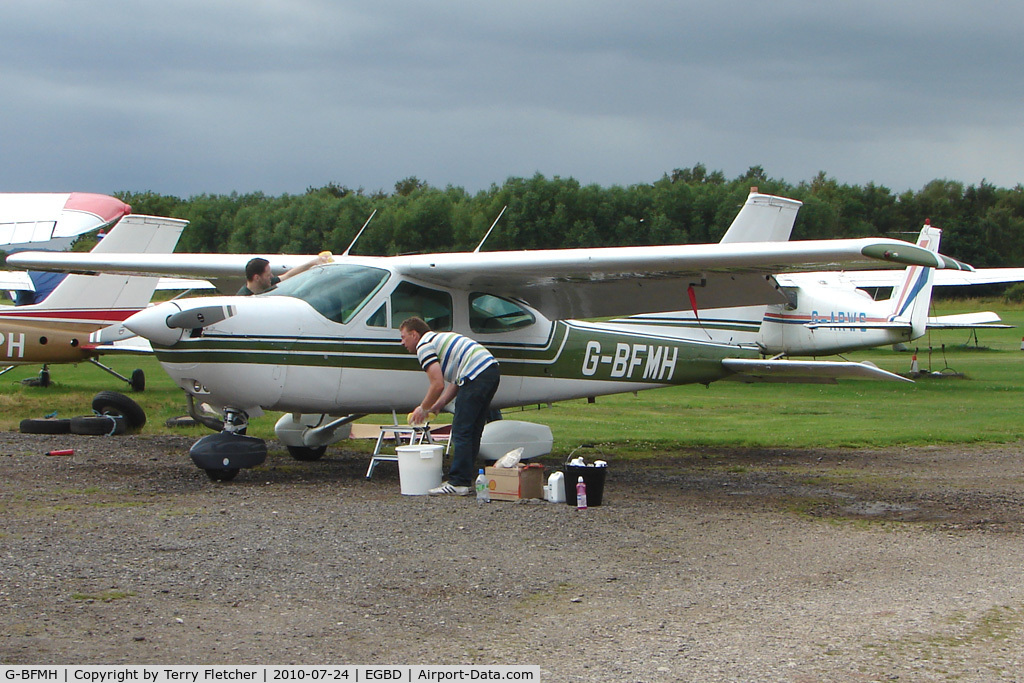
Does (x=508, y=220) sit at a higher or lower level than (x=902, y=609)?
higher

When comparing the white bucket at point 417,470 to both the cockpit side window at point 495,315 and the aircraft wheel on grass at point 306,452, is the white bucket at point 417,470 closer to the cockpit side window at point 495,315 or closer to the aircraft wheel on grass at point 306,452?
the cockpit side window at point 495,315

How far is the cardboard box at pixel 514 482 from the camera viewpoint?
825 cm

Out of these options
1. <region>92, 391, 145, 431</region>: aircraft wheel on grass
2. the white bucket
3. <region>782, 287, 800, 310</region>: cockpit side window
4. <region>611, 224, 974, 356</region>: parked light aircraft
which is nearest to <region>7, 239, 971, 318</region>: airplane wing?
<region>92, 391, 145, 431</region>: aircraft wheel on grass

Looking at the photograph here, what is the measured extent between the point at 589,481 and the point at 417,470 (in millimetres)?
1464

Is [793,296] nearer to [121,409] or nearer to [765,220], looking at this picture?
[765,220]

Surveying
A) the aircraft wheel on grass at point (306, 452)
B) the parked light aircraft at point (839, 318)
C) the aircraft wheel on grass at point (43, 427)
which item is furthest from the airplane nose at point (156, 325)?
the parked light aircraft at point (839, 318)

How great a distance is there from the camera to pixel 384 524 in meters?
7.16

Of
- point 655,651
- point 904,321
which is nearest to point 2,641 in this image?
point 655,651

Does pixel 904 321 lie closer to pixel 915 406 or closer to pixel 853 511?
pixel 915 406

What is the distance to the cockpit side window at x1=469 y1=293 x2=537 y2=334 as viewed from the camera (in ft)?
34.0

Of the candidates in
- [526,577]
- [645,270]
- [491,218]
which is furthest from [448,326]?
[491,218]

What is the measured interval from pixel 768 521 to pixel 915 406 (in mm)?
11101

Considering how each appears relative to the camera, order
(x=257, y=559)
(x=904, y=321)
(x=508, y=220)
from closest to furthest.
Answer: (x=257, y=559) → (x=904, y=321) → (x=508, y=220)

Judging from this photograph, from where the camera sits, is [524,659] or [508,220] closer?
[524,659]
